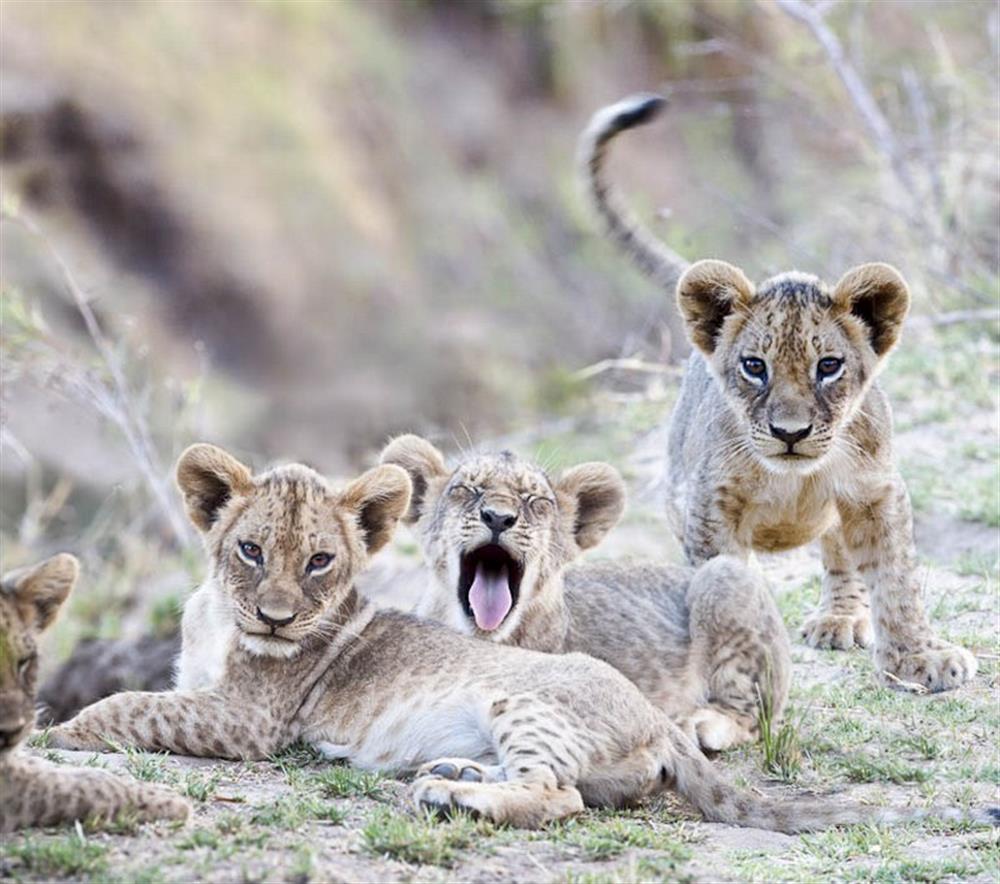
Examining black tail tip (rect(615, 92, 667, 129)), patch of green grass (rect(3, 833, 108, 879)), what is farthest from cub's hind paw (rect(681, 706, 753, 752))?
black tail tip (rect(615, 92, 667, 129))

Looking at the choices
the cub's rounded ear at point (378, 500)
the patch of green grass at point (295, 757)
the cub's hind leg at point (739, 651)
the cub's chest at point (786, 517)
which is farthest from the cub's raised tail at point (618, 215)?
the patch of green grass at point (295, 757)

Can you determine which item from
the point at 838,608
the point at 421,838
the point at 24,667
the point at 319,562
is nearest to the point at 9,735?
the point at 24,667

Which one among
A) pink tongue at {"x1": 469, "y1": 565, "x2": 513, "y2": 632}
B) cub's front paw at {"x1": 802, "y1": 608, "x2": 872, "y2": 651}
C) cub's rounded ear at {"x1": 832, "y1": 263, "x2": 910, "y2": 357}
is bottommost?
pink tongue at {"x1": 469, "y1": 565, "x2": 513, "y2": 632}

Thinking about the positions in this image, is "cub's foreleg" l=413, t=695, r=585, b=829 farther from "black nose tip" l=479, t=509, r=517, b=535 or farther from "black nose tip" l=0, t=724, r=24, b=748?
"black nose tip" l=0, t=724, r=24, b=748

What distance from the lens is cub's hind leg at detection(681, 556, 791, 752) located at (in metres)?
6.99

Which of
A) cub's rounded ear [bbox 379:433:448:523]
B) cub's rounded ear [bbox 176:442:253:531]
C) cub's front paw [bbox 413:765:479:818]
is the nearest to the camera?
cub's front paw [bbox 413:765:479:818]

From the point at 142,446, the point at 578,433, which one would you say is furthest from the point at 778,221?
the point at 142,446

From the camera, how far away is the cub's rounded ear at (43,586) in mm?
5172

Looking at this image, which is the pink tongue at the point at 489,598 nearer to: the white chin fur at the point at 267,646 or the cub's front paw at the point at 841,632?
the white chin fur at the point at 267,646

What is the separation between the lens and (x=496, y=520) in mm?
6730

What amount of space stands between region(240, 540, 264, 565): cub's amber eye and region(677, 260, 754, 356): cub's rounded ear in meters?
2.20

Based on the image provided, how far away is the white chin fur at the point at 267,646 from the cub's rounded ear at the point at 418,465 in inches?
37.9

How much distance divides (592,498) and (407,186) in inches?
597

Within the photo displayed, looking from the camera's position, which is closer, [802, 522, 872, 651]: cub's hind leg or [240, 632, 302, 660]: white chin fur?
[240, 632, 302, 660]: white chin fur
